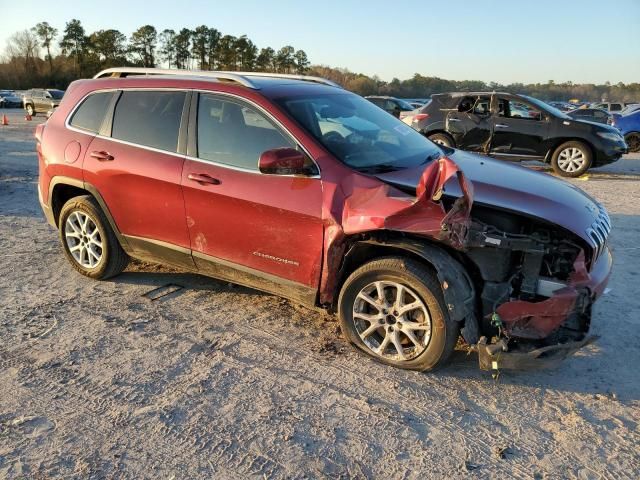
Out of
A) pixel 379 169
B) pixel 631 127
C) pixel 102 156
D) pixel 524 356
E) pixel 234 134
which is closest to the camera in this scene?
pixel 524 356

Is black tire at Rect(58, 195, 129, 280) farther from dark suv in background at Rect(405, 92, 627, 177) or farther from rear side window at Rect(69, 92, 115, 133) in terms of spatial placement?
dark suv in background at Rect(405, 92, 627, 177)

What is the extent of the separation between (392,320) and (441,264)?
0.54 meters

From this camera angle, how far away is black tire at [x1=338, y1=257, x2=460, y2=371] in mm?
3201

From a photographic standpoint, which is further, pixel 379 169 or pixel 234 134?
pixel 234 134

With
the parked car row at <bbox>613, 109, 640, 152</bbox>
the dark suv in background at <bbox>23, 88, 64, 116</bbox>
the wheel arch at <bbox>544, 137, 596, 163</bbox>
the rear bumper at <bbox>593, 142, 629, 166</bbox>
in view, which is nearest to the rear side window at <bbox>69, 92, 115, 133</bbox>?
the wheel arch at <bbox>544, 137, 596, 163</bbox>

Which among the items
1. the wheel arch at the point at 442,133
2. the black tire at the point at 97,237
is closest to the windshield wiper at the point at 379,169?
the black tire at the point at 97,237

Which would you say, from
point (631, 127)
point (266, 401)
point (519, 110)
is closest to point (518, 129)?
point (519, 110)

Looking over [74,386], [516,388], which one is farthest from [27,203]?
[516,388]

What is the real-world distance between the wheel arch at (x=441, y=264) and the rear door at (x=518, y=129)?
29.3 feet

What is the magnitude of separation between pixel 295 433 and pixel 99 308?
2359 millimetres

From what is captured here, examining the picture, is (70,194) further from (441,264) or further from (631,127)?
(631,127)

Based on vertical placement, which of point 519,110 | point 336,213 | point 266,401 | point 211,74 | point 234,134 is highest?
point 211,74

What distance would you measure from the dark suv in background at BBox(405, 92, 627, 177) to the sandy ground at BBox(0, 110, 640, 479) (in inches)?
287

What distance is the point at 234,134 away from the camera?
12.9 feet
